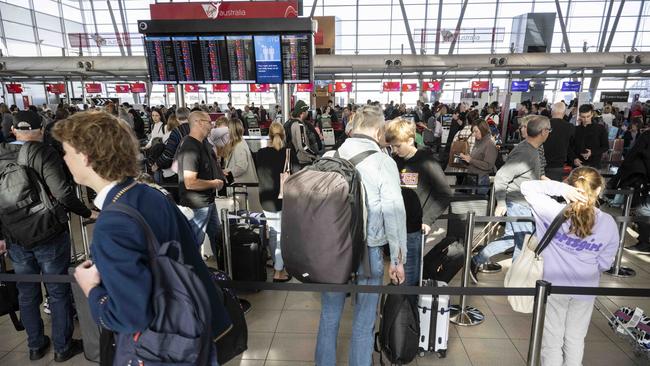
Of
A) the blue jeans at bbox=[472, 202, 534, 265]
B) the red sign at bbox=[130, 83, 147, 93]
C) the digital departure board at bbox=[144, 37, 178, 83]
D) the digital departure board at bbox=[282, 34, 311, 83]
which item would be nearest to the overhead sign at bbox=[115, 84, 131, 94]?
the red sign at bbox=[130, 83, 147, 93]

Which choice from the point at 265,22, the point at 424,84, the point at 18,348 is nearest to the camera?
the point at 18,348

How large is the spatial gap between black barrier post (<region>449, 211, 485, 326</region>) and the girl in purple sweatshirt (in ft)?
2.62

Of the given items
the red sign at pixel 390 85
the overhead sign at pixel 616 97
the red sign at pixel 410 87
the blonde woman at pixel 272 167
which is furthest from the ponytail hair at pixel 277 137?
the overhead sign at pixel 616 97

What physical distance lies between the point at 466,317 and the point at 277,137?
2.50m

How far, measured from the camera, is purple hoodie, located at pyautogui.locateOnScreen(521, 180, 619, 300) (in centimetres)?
236

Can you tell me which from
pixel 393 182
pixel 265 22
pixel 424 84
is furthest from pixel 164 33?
pixel 424 84

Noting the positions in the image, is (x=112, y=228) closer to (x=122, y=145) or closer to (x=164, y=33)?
(x=122, y=145)

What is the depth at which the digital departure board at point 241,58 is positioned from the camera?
6566mm

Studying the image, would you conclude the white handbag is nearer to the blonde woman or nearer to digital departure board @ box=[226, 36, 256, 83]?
the blonde woman

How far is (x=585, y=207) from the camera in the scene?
2.30 metres

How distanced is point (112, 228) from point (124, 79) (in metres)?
23.7

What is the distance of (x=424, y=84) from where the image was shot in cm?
2069

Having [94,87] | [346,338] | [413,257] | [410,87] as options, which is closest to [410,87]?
[410,87]

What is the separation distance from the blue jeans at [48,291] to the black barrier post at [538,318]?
3.22m
